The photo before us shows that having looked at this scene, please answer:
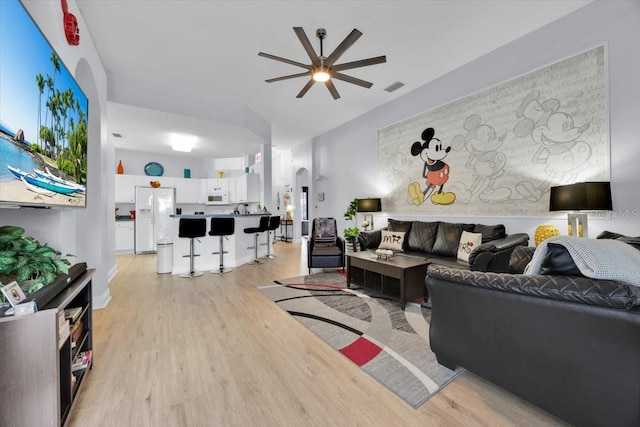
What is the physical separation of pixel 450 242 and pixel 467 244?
1.24ft

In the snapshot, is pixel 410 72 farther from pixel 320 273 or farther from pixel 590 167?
pixel 320 273

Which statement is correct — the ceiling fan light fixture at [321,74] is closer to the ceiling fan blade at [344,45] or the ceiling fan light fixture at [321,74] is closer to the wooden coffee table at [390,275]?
the ceiling fan blade at [344,45]

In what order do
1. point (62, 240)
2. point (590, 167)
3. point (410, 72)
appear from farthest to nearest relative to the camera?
1. point (410, 72)
2. point (590, 167)
3. point (62, 240)

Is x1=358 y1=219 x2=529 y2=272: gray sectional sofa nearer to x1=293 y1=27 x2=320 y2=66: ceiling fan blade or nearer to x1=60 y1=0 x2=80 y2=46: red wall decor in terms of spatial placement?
x1=293 y1=27 x2=320 y2=66: ceiling fan blade

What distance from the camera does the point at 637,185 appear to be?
2572 millimetres

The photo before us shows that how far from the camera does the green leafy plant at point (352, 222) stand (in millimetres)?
4652

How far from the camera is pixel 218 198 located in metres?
7.86

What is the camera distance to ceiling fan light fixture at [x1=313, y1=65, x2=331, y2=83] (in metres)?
3.04


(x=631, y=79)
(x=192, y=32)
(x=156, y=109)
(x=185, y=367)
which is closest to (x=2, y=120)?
(x=185, y=367)

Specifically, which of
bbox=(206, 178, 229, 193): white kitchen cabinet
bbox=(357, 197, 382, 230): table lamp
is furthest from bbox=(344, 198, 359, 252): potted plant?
bbox=(206, 178, 229, 193): white kitchen cabinet

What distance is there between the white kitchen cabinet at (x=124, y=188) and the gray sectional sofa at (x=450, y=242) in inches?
248

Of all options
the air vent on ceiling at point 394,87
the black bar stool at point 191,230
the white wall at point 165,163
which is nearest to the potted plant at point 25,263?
the black bar stool at point 191,230

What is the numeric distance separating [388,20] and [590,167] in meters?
2.80

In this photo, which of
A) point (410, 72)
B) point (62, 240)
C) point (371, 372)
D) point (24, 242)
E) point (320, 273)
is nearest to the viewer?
point (24, 242)
